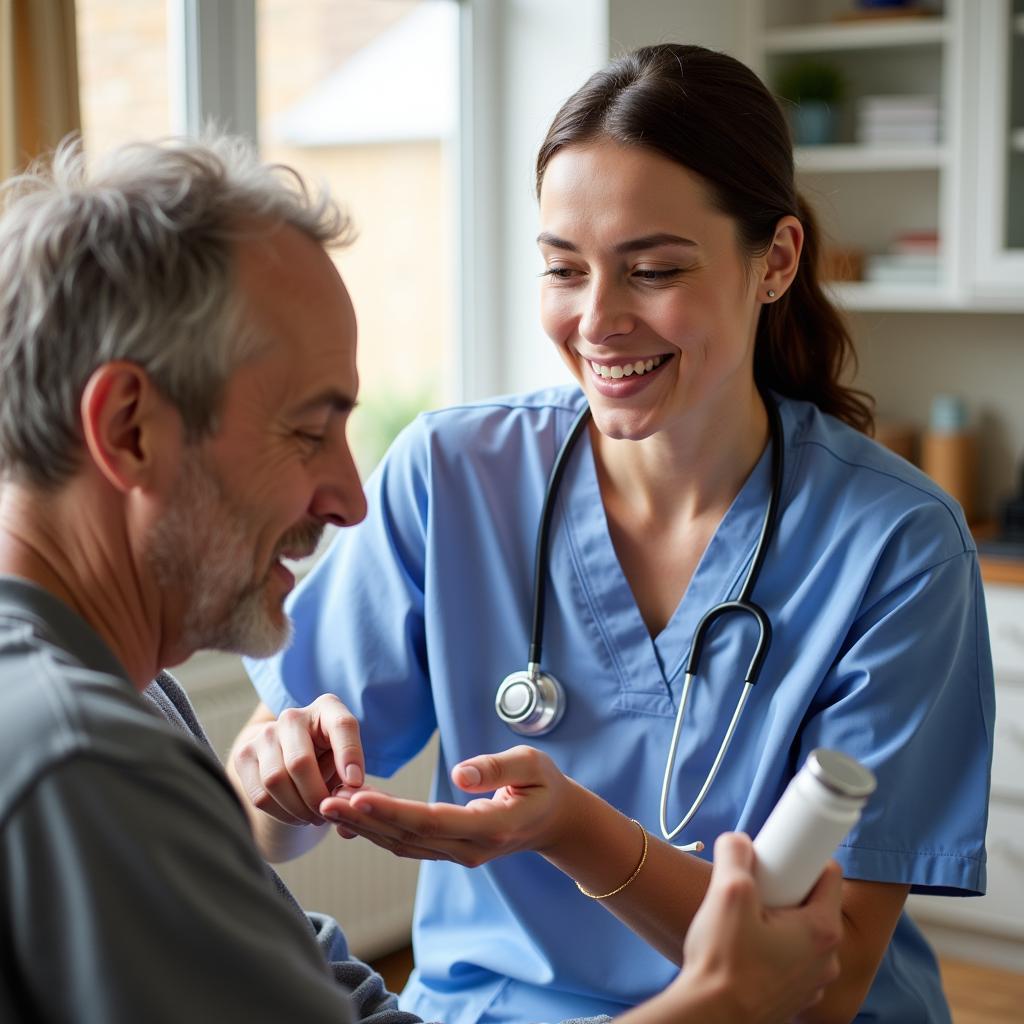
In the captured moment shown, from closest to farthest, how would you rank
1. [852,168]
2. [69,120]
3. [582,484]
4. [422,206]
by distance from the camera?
[582,484], [69,120], [422,206], [852,168]

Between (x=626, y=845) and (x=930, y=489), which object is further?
(x=930, y=489)

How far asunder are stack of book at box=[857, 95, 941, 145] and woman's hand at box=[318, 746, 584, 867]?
2.49 meters

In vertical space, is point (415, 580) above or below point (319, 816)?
above

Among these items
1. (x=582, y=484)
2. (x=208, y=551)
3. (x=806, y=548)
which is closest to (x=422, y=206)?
(x=582, y=484)

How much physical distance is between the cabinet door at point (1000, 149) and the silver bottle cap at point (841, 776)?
8.21ft

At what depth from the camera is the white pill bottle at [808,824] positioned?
0.88 m

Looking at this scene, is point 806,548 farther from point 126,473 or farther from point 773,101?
point 126,473

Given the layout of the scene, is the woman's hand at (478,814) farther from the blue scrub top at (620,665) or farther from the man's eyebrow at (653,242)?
the man's eyebrow at (653,242)

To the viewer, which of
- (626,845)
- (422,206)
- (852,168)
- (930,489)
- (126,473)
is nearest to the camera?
(126,473)

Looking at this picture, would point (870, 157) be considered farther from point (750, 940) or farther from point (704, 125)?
point (750, 940)

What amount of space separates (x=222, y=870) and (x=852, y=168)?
2928 millimetres

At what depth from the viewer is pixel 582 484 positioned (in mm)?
1643

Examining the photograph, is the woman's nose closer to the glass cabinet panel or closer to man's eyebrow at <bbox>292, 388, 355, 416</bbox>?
man's eyebrow at <bbox>292, 388, 355, 416</bbox>

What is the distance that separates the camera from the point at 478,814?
1.13 metres
